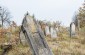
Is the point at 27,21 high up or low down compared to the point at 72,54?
up

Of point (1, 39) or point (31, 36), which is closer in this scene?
point (31, 36)

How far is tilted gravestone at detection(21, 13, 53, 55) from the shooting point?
6602mm

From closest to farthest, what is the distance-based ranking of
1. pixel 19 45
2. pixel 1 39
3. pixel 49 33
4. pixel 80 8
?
1. pixel 19 45
2. pixel 1 39
3. pixel 49 33
4. pixel 80 8

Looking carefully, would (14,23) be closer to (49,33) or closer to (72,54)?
(49,33)

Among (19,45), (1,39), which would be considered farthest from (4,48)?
(1,39)

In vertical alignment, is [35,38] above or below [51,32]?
below

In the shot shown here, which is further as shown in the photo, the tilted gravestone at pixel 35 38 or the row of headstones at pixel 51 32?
the row of headstones at pixel 51 32

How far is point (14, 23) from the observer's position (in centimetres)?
2575

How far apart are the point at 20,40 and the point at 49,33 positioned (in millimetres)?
6565

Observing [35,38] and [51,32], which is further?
[51,32]

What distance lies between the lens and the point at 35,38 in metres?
6.73

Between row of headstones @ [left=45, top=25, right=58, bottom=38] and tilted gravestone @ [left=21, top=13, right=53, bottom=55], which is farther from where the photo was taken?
row of headstones @ [left=45, top=25, right=58, bottom=38]

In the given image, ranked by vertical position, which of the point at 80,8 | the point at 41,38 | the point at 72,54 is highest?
the point at 80,8

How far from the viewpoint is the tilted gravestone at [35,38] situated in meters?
6.60
